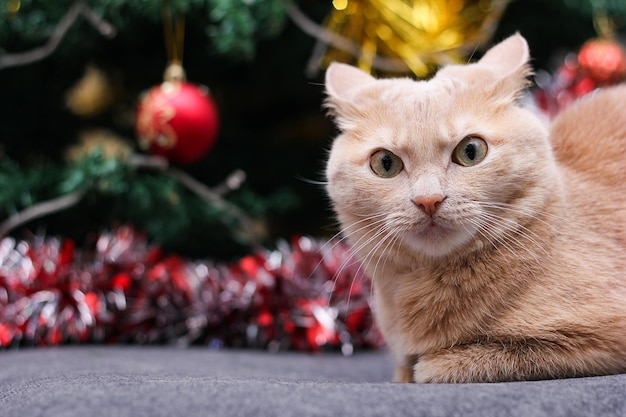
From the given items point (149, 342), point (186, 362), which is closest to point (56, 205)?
point (149, 342)

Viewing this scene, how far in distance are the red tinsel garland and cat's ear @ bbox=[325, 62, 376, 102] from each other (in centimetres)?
38

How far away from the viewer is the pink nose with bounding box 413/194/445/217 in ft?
2.17

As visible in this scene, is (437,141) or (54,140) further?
(54,140)

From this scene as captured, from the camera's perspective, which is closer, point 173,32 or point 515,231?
point 515,231

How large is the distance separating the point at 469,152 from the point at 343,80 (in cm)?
26

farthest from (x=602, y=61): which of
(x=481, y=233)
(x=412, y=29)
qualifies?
(x=481, y=233)

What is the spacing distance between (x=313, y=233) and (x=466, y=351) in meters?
1.15

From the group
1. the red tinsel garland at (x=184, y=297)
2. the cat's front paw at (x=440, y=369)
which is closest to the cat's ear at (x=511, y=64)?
the cat's front paw at (x=440, y=369)

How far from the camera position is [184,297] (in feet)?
3.90

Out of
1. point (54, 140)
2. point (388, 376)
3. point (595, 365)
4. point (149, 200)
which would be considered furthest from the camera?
point (54, 140)

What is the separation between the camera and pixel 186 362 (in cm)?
96

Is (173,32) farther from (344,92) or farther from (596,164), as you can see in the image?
(596,164)

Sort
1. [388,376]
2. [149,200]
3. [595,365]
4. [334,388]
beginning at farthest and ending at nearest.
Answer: [149,200], [388,376], [595,365], [334,388]

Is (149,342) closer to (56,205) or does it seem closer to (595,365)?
(56,205)
